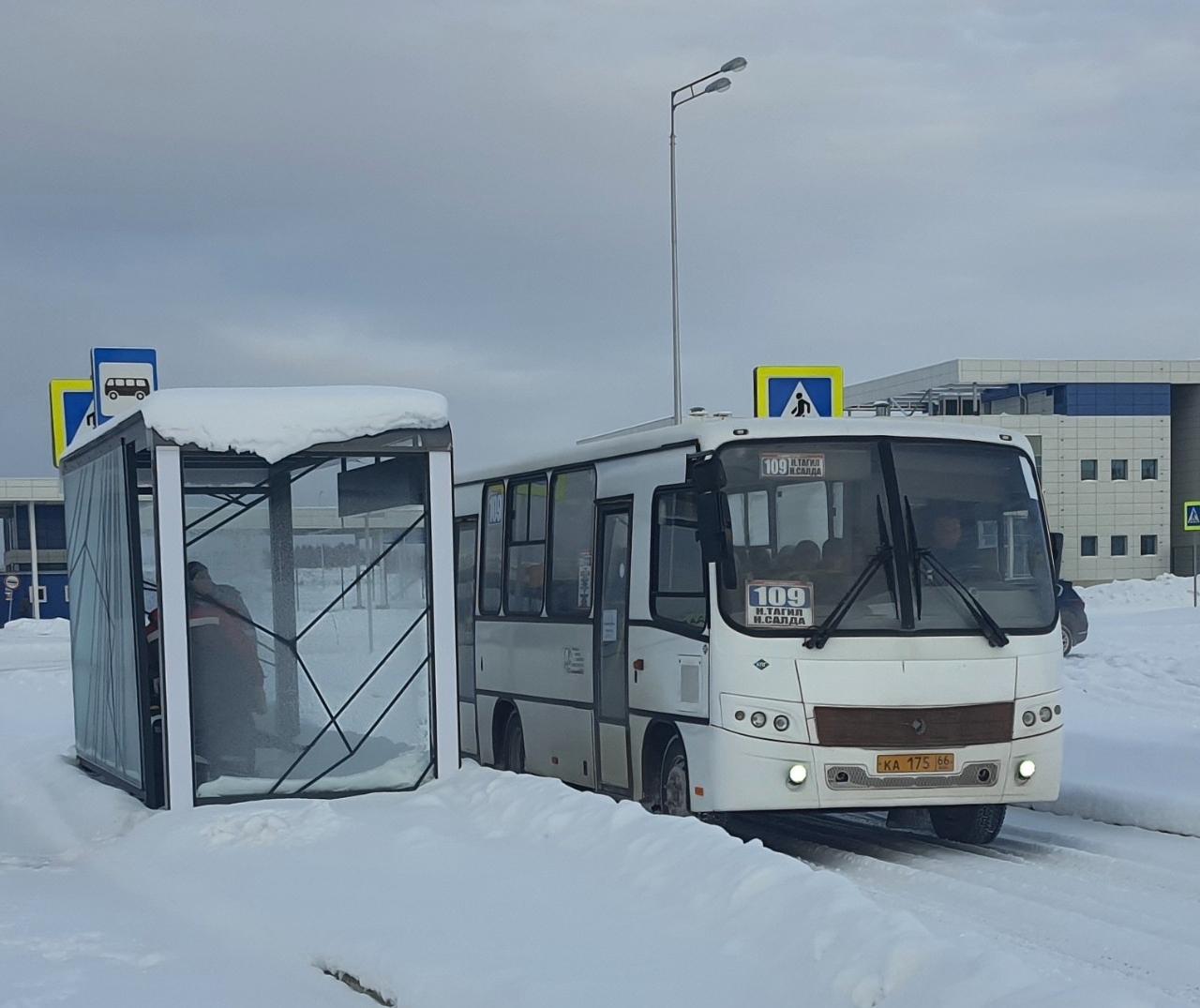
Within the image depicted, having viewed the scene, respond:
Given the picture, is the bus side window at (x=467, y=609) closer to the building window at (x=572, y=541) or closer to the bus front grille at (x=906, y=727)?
the building window at (x=572, y=541)

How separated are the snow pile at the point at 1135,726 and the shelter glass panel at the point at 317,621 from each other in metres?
5.03

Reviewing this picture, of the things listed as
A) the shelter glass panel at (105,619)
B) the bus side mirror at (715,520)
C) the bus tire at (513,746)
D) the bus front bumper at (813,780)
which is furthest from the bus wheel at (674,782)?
the shelter glass panel at (105,619)

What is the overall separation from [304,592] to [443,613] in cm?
93

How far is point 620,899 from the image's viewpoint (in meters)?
7.66

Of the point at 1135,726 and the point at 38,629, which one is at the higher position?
the point at 1135,726

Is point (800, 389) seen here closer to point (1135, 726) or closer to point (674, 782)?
point (1135, 726)

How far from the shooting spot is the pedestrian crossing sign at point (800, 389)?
51.6ft

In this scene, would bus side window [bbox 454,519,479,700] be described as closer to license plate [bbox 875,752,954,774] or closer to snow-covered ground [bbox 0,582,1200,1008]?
snow-covered ground [bbox 0,582,1200,1008]

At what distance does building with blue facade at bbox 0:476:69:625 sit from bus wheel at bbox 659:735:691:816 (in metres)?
73.3

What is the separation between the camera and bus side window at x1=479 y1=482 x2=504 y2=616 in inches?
594

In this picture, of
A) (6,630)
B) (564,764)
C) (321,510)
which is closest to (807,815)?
(564,764)

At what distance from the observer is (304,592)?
1109cm

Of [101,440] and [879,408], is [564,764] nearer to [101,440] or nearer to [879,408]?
[101,440]

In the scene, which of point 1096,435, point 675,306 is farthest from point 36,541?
point 675,306
